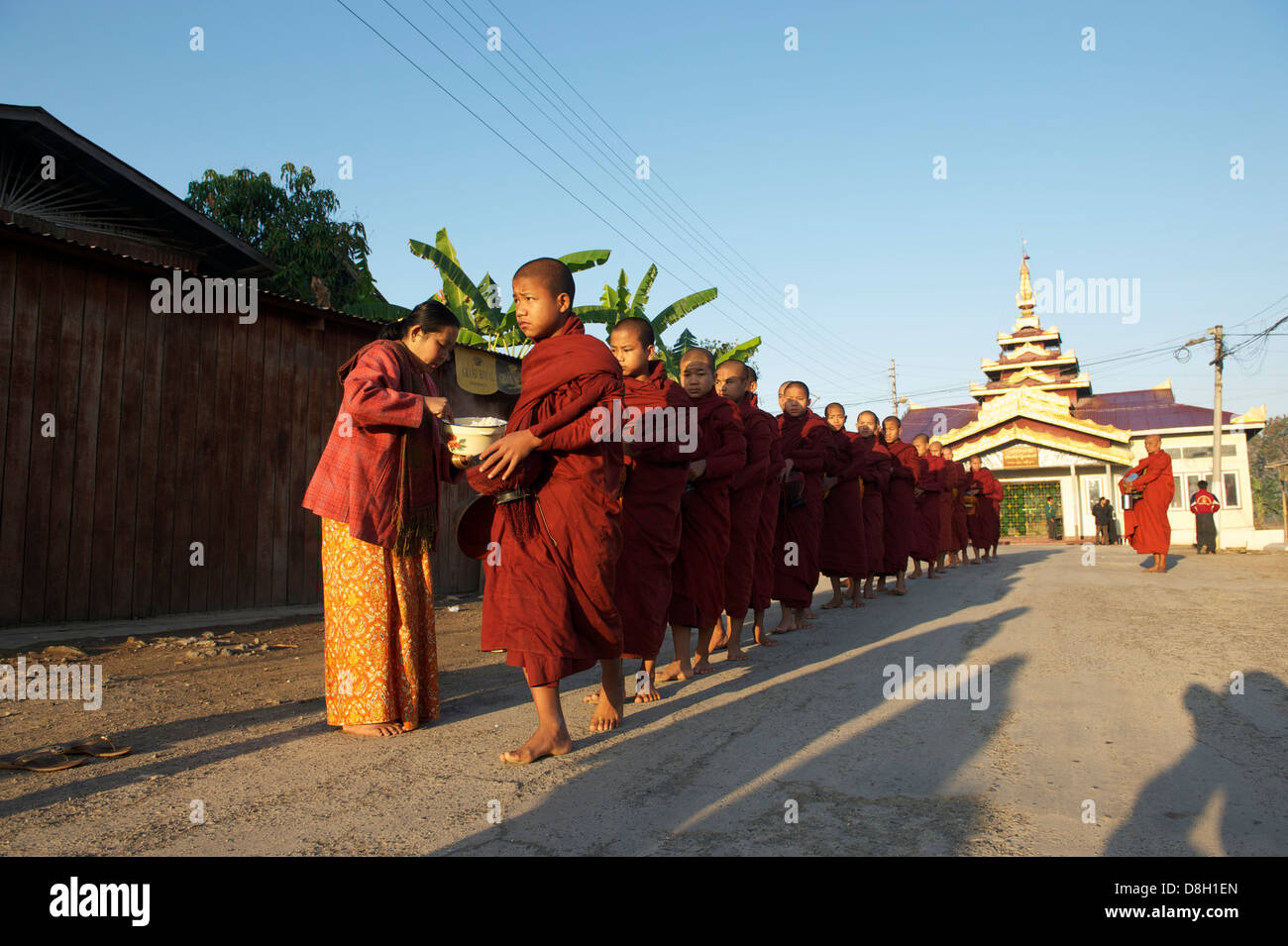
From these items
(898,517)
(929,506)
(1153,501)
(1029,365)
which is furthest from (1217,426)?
(898,517)

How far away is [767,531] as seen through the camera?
254 inches

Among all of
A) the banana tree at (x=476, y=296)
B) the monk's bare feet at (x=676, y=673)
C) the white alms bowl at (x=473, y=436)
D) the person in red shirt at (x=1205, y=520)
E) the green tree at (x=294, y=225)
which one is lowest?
the monk's bare feet at (x=676, y=673)

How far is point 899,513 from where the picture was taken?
1080 cm

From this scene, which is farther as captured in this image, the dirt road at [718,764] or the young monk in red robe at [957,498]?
the young monk in red robe at [957,498]

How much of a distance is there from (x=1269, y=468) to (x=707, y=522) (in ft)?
238

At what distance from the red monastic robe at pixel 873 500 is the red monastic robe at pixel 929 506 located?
2924mm

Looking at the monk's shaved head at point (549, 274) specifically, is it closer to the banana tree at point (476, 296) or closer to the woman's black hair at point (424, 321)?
the woman's black hair at point (424, 321)

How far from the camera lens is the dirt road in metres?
2.43

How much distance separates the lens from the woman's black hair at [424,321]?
4.00 m

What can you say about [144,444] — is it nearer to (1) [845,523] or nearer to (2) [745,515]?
(2) [745,515]

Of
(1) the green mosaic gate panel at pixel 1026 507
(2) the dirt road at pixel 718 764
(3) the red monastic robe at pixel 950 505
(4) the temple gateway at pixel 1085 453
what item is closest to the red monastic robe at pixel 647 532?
(2) the dirt road at pixel 718 764

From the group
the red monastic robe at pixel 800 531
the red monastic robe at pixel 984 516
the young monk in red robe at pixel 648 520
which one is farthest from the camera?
the red monastic robe at pixel 984 516

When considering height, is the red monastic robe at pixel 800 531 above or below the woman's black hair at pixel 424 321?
below
